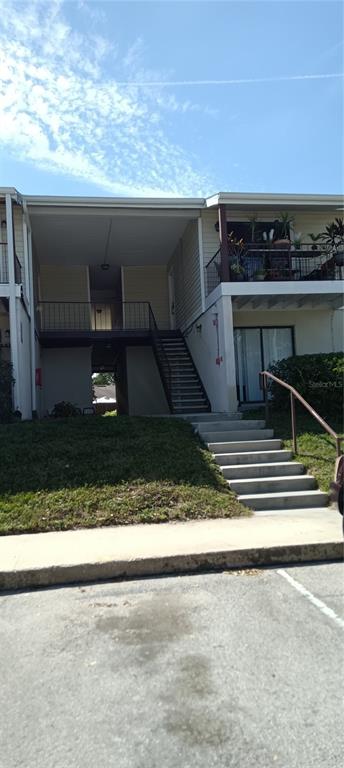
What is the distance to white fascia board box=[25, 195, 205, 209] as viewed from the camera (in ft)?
42.4

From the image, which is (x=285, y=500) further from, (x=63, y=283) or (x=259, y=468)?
A: (x=63, y=283)

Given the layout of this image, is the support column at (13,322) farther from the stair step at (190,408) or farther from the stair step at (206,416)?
the stair step at (190,408)

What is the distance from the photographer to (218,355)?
12727mm

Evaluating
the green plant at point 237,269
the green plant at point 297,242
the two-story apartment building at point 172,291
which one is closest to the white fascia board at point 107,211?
the two-story apartment building at point 172,291

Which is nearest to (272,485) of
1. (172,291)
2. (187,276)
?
(187,276)

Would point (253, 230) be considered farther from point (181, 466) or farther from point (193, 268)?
point (181, 466)

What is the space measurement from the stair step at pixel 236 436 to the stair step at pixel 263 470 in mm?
1381

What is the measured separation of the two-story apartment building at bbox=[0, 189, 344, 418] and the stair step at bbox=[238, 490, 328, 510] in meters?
4.71

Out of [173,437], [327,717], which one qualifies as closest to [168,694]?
[327,717]

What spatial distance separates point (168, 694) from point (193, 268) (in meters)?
12.7

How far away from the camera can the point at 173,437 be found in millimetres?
9461

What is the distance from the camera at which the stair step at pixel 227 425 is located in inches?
408

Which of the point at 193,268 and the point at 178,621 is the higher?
the point at 193,268

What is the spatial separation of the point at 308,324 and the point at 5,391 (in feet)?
26.3
